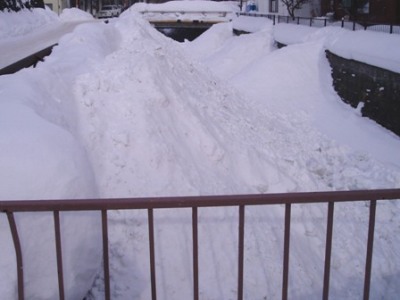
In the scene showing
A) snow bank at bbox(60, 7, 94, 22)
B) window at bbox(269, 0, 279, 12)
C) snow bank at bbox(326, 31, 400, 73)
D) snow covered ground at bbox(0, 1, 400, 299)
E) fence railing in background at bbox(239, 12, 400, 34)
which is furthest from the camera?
snow bank at bbox(60, 7, 94, 22)

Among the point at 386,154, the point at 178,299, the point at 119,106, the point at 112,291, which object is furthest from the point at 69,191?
the point at 386,154

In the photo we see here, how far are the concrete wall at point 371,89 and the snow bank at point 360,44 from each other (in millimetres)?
187

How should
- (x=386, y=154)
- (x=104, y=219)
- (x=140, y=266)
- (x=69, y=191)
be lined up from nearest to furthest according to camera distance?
1. (x=104, y=219)
2. (x=69, y=191)
3. (x=140, y=266)
4. (x=386, y=154)

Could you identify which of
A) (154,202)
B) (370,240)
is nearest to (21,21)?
(154,202)

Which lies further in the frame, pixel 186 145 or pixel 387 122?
pixel 387 122

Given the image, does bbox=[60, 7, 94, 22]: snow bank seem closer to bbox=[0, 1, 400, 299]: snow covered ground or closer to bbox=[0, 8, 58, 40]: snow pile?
bbox=[0, 8, 58, 40]: snow pile

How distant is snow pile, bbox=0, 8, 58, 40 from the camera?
74.9 feet

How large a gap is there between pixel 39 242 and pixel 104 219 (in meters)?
1.09

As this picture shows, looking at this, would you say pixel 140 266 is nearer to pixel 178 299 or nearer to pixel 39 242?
pixel 178 299

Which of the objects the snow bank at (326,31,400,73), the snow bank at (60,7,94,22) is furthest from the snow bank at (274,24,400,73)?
the snow bank at (60,7,94,22)

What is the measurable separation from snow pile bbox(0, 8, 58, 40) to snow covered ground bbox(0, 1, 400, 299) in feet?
46.3

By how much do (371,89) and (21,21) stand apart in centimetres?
2023

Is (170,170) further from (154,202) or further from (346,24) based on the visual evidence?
(346,24)

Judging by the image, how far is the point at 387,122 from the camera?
11.3m
